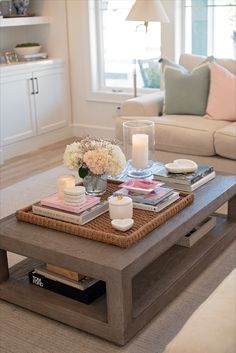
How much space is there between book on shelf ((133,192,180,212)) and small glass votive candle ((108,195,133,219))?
5.6 inches

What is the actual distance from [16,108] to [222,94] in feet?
6.54

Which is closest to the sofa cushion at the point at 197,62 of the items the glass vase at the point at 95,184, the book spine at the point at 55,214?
the glass vase at the point at 95,184

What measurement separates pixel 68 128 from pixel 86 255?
146 inches

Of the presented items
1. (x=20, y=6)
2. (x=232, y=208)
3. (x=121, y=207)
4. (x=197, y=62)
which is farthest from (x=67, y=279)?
(x=20, y=6)

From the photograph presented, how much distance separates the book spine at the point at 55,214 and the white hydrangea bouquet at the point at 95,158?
0.89ft

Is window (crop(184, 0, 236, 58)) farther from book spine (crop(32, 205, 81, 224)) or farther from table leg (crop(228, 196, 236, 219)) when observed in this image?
book spine (crop(32, 205, 81, 224))

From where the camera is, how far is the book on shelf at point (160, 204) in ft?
8.11

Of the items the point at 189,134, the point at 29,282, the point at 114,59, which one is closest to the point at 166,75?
the point at 189,134

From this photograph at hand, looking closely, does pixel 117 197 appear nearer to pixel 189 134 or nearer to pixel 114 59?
pixel 189 134

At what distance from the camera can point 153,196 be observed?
8.30 ft

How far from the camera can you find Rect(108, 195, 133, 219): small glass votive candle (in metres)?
2.34

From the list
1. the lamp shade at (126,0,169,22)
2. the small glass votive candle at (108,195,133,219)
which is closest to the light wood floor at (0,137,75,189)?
the lamp shade at (126,0,169,22)

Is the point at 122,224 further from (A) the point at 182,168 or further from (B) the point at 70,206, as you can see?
(A) the point at 182,168

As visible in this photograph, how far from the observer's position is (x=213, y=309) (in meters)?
1.31
